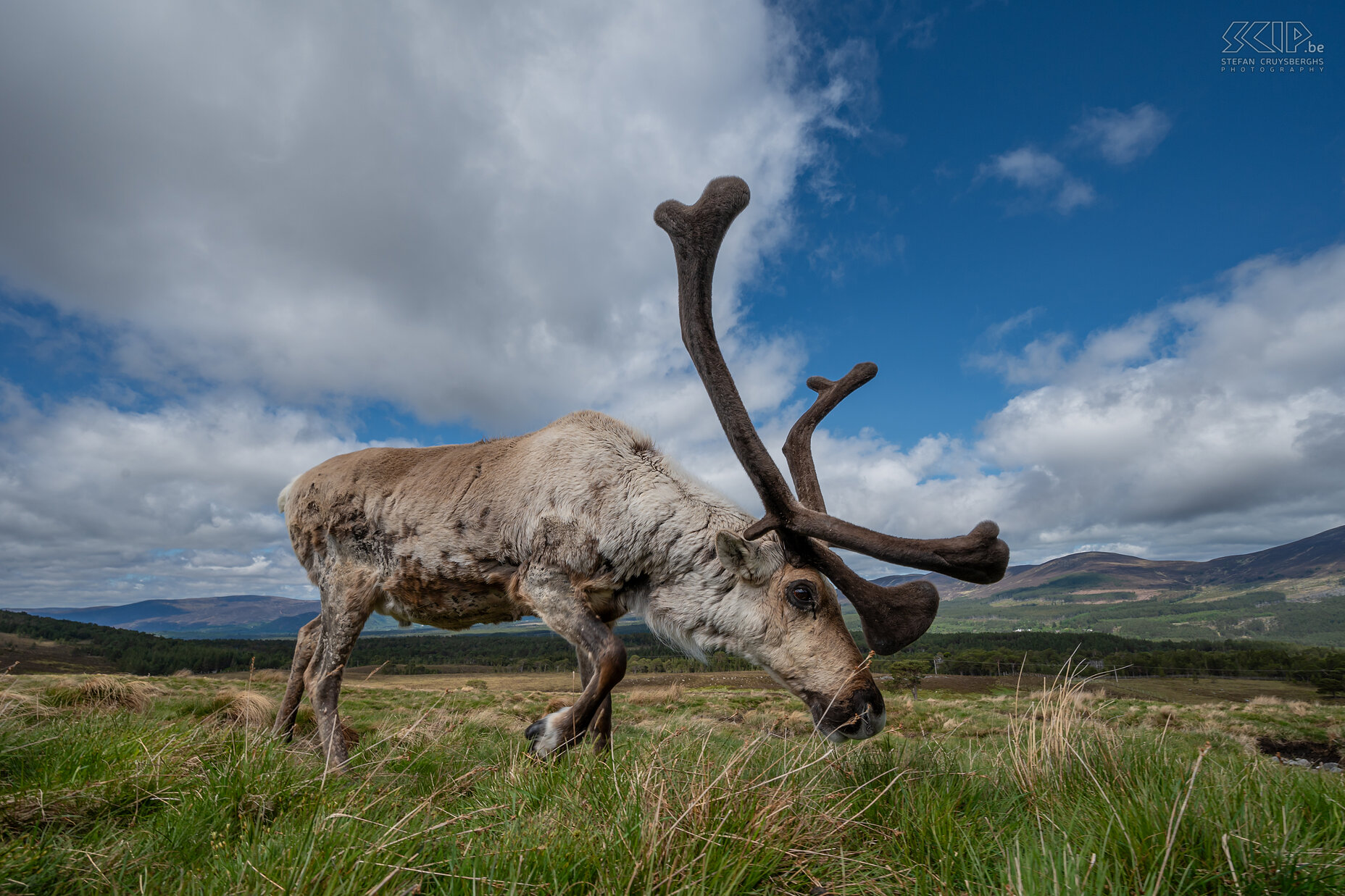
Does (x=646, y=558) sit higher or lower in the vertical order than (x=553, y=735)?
higher

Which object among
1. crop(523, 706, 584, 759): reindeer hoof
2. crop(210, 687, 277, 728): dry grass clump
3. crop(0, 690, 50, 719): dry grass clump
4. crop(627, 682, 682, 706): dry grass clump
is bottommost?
crop(627, 682, 682, 706): dry grass clump

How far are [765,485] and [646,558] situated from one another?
1329mm

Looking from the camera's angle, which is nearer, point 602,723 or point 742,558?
point 742,558

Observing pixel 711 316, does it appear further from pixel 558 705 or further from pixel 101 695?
pixel 101 695

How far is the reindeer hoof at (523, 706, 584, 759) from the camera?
4344 millimetres

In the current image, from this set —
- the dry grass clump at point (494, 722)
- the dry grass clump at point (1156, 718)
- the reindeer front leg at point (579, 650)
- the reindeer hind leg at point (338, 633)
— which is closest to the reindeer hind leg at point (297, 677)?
the reindeer hind leg at point (338, 633)

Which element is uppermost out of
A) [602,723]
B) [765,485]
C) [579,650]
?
[765,485]

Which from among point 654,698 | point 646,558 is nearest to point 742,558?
point 646,558

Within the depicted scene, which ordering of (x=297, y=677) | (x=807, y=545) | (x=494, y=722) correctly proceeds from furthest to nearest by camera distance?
(x=494, y=722) → (x=297, y=677) → (x=807, y=545)

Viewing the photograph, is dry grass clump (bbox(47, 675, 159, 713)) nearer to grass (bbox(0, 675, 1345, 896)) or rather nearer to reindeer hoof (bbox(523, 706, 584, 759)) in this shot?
grass (bbox(0, 675, 1345, 896))

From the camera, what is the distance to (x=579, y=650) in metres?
5.66

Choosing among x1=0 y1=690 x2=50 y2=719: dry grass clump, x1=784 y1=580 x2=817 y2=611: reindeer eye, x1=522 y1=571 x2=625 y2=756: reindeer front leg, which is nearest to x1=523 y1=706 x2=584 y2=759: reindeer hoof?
x1=522 y1=571 x2=625 y2=756: reindeer front leg

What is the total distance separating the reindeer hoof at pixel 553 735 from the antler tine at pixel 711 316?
7.21 ft

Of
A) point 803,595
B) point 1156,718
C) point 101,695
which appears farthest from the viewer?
point 1156,718
